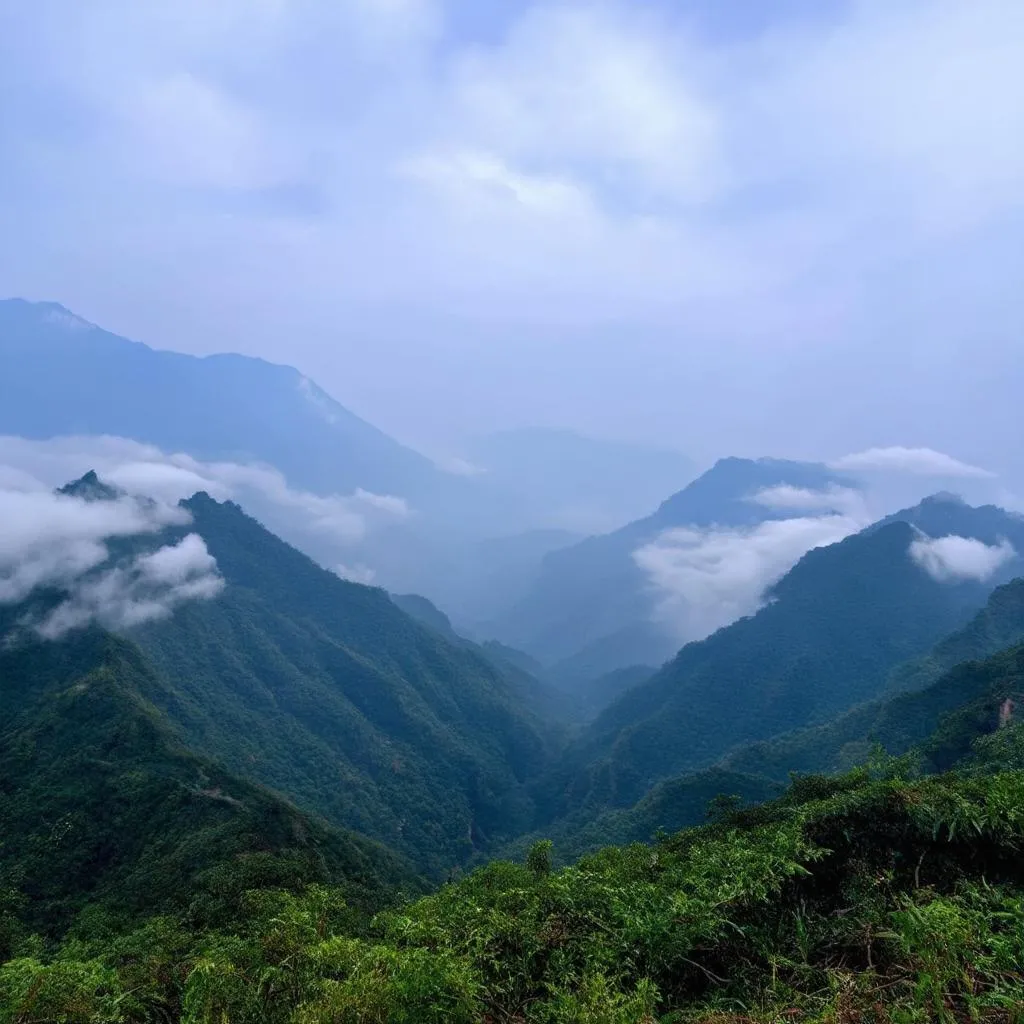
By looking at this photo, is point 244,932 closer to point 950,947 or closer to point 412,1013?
point 412,1013

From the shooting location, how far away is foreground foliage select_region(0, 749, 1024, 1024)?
7.96 meters

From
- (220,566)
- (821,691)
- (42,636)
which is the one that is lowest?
(821,691)

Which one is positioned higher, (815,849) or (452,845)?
(815,849)

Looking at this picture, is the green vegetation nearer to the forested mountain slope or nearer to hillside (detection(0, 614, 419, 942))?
the forested mountain slope

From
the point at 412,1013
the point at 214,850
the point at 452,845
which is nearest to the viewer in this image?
the point at 412,1013

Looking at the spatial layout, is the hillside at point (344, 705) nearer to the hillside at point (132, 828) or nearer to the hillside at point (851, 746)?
the hillside at point (132, 828)

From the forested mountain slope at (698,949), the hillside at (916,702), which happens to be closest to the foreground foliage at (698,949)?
the forested mountain slope at (698,949)

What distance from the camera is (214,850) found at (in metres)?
43.1

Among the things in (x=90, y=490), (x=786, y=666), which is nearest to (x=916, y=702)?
(x=786, y=666)

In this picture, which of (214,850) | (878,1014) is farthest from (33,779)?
(878,1014)

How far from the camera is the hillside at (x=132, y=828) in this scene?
39.4 meters

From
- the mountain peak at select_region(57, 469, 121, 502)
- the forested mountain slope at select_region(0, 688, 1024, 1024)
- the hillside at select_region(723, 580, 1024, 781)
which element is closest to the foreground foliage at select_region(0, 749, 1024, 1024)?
the forested mountain slope at select_region(0, 688, 1024, 1024)

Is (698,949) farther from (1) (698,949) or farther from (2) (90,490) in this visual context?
(2) (90,490)

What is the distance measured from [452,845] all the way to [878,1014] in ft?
359
